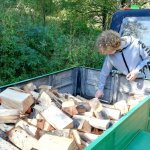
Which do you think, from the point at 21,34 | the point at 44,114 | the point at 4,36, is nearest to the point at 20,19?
the point at 21,34

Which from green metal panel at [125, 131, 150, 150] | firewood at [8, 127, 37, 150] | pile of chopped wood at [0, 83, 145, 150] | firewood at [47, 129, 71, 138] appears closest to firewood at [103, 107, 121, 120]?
pile of chopped wood at [0, 83, 145, 150]

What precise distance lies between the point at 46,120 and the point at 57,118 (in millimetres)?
92

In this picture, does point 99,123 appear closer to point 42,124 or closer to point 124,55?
point 42,124

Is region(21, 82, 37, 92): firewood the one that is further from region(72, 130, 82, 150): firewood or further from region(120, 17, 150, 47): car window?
region(120, 17, 150, 47): car window

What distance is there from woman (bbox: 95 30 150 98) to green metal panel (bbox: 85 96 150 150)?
0.95 meters

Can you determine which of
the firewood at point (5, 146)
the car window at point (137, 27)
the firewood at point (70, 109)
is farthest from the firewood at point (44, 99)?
the car window at point (137, 27)

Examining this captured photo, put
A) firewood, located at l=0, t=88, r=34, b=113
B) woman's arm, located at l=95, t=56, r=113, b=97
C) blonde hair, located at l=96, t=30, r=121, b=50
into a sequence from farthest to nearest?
1. woman's arm, located at l=95, t=56, r=113, b=97
2. blonde hair, located at l=96, t=30, r=121, b=50
3. firewood, located at l=0, t=88, r=34, b=113

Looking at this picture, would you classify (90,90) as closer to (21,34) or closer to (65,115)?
(65,115)

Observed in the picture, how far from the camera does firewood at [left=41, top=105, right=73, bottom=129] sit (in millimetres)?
2371

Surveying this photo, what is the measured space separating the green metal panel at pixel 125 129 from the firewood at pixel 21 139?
57cm

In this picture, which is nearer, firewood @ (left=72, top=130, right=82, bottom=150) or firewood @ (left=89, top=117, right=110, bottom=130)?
firewood @ (left=72, top=130, right=82, bottom=150)

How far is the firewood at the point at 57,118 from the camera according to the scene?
2.37 metres

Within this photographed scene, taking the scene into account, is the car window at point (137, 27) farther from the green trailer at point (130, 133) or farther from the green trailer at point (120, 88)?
the green trailer at point (130, 133)

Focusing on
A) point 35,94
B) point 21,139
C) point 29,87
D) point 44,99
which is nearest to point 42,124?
point 21,139
